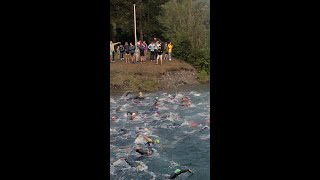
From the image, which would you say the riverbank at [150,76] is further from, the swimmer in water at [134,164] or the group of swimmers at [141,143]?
the swimmer in water at [134,164]

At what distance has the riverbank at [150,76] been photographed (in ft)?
20.9

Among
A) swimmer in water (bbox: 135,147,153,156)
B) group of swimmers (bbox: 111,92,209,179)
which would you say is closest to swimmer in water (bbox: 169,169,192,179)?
group of swimmers (bbox: 111,92,209,179)

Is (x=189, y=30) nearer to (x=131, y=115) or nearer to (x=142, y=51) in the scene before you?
(x=142, y=51)

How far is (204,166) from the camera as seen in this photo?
6.05 meters

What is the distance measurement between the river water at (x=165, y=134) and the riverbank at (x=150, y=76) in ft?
0.42

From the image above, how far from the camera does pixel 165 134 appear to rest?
20.8 ft

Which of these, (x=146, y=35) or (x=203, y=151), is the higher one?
(x=146, y=35)

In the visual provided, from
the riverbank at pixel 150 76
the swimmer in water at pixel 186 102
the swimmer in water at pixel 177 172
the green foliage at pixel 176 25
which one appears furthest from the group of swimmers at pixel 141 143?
the green foliage at pixel 176 25

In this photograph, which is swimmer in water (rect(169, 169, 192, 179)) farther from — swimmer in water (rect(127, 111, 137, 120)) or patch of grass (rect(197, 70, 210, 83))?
patch of grass (rect(197, 70, 210, 83))

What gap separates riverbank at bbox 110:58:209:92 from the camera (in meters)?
6.36

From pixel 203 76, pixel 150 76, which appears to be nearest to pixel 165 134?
pixel 150 76

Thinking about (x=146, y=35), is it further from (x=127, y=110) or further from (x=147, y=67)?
(x=127, y=110)
